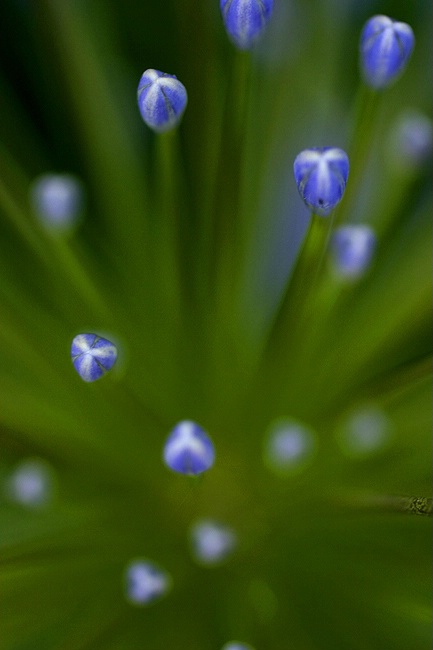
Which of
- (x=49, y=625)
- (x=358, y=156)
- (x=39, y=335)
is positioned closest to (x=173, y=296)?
(x=39, y=335)

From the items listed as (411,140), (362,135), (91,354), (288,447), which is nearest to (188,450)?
(91,354)

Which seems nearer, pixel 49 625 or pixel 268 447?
pixel 49 625

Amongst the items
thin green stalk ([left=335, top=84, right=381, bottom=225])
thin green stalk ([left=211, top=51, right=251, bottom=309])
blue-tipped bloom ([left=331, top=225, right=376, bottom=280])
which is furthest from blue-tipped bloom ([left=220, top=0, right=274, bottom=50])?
blue-tipped bloom ([left=331, top=225, right=376, bottom=280])

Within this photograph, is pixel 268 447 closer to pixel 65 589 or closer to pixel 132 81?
pixel 65 589

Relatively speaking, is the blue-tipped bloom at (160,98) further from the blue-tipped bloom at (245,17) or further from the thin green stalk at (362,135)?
the thin green stalk at (362,135)

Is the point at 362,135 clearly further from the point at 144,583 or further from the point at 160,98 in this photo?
the point at 144,583

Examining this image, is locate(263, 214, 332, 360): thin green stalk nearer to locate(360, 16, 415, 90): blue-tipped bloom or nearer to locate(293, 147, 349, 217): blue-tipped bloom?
locate(293, 147, 349, 217): blue-tipped bloom
